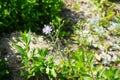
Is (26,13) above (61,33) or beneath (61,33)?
above

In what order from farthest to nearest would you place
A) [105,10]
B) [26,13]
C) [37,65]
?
[105,10]
[26,13]
[37,65]

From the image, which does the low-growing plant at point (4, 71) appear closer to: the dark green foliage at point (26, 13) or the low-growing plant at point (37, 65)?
the low-growing plant at point (37, 65)

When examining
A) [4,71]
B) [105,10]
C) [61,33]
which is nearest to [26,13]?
[61,33]

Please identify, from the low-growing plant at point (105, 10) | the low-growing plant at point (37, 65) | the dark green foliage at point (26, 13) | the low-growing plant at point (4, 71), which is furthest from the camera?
the low-growing plant at point (105, 10)

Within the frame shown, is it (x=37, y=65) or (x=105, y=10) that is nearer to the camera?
(x=37, y=65)

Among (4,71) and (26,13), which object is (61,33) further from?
(4,71)

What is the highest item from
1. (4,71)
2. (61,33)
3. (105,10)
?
(105,10)

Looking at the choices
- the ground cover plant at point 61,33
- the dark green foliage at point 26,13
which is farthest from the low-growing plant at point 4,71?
the dark green foliage at point 26,13

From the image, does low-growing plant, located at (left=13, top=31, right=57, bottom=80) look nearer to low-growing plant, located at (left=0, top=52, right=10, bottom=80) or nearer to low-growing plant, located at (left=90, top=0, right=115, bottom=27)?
low-growing plant, located at (left=0, top=52, right=10, bottom=80)

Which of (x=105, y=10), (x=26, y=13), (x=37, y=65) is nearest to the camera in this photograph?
(x=37, y=65)
